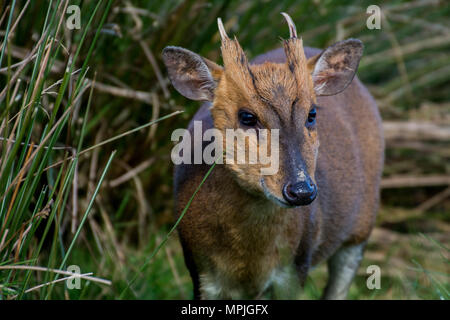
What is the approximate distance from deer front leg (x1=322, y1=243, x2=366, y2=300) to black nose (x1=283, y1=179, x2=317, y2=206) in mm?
2199

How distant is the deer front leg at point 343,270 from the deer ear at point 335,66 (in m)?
1.72

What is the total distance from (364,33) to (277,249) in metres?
3.40

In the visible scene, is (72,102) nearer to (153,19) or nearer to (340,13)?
(153,19)

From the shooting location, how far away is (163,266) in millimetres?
5547

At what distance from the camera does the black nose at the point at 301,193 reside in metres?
3.14

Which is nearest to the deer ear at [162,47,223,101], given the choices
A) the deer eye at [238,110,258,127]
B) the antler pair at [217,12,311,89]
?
the antler pair at [217,12,311,89]

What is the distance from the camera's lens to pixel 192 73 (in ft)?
12.1

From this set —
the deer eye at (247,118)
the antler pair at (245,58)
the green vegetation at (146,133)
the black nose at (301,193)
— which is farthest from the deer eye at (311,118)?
the green vegetation at (146,133)

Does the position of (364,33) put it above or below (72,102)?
above

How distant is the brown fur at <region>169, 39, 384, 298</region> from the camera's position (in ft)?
11.2

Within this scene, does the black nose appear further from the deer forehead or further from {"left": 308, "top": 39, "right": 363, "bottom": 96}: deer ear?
{"left": 308, "top": 39, "right": 363, "bottom": 96}: deer ear
